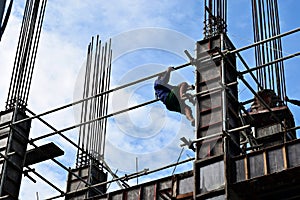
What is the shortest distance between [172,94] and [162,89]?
0.43 metres

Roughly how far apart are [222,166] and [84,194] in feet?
29.7

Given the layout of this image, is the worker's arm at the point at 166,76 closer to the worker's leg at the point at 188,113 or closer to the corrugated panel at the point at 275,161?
the worker's leg at the point at 188,113

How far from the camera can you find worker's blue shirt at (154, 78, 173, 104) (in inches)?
915

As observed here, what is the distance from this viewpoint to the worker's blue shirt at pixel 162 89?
2325 cm

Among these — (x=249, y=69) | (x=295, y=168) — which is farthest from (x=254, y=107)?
(x=295, y=168)

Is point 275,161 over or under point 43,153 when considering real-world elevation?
under

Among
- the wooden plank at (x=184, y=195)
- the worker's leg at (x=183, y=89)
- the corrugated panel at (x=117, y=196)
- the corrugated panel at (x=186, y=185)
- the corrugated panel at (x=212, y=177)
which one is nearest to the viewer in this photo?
the corrugated panel at (x=212, y=177)

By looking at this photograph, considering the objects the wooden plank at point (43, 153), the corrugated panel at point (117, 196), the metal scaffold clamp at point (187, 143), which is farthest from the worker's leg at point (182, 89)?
the wooden plank at point (43, 153)

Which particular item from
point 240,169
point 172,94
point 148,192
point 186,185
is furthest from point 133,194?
point 240,169

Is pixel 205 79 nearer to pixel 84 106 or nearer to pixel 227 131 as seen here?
pixel 227 131

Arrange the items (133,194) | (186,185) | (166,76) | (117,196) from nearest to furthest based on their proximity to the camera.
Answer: (186,185) → (133,194) → (117,196) → (166,76)

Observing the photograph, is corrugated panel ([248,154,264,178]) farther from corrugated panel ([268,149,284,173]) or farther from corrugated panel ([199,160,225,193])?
corrugated panel ([199,160,225,193])

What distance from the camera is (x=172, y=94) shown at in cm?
2317

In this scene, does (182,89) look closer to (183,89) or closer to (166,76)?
(183,89)
